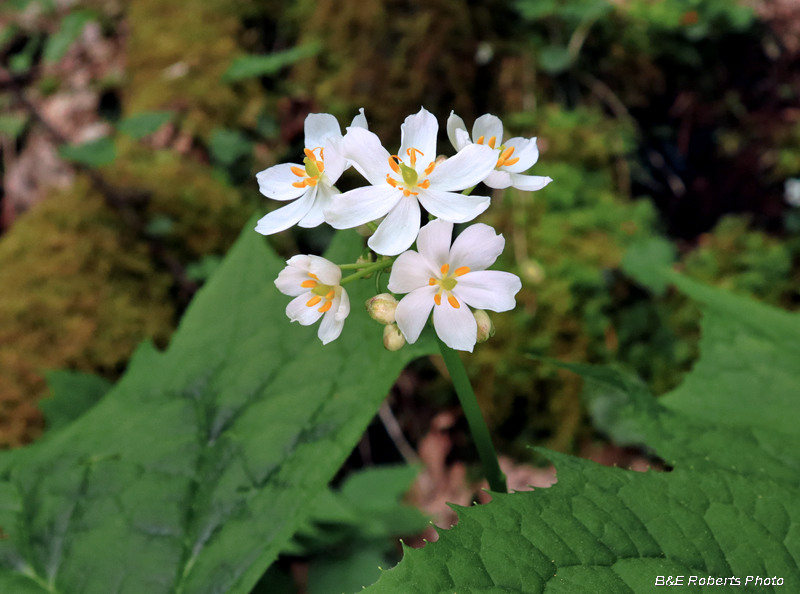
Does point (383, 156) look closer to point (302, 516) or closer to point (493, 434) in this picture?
point (302, 516)

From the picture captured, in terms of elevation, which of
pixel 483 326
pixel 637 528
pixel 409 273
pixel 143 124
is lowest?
pixel 637 528

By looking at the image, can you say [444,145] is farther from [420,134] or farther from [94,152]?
[420,134]

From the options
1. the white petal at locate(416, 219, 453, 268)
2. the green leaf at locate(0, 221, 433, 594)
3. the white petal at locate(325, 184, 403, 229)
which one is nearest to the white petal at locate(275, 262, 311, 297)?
the white petal at locate(325, 184, 403, 229)

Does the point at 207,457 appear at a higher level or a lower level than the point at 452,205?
lower

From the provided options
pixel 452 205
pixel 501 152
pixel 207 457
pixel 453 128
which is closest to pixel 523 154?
pixel 501 152

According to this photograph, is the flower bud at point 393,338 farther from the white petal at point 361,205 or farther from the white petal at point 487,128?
the white petal at point 487,128

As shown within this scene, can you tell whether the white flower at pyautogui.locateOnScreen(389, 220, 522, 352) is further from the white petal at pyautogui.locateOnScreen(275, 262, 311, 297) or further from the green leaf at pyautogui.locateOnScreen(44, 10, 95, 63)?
the green leaf at pyautogui.locateOnScreen(44, 10, 95, 63)
